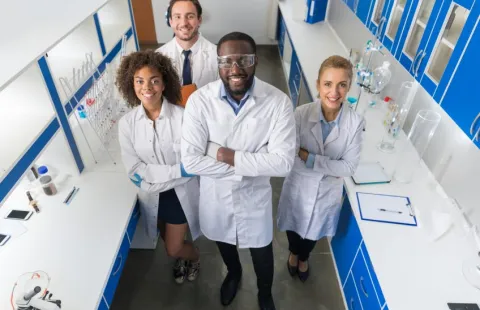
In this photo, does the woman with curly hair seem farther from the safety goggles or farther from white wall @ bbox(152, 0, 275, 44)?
Answer: white wall @ bbox(152, 0, 275, 44)

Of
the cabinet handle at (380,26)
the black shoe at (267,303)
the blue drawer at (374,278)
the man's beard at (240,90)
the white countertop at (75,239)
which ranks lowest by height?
the black shoe at (267,303)

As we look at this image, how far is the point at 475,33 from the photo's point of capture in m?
1.50

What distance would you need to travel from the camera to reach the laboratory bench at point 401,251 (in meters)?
1.43

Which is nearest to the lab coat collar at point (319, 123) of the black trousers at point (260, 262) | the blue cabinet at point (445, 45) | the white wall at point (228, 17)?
the blue cabinet at point (445, 45)

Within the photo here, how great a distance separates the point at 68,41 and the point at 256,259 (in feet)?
6.78

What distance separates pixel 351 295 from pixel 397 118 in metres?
1.23

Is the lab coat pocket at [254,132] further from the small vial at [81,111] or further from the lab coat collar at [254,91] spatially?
the small vial at [81,111]

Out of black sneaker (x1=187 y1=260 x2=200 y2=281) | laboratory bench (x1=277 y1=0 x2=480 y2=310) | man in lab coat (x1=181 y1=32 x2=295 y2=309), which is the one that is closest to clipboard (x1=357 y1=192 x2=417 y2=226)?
laboratory bench (x1=277 y1=0 x2=480 y2=310)

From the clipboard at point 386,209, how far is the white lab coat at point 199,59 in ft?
4.14

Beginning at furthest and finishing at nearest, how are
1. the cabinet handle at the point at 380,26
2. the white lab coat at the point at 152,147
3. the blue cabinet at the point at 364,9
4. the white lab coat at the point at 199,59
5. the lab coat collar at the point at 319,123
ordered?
the blue cabinet at the point at 364,9, the cabinet handle at the point at 380,26, the white lab coat at the point at 199,59, the white lab coat at the point at 152,147, the lab coat collar at the point at 319,123

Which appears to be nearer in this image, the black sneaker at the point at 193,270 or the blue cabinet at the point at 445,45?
the blue cabinet at the point at 445,45

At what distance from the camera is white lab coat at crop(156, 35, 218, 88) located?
7.43 feet

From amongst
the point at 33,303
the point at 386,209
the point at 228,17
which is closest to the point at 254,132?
the point at 386,209

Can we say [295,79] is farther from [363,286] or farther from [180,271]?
[363,286]
